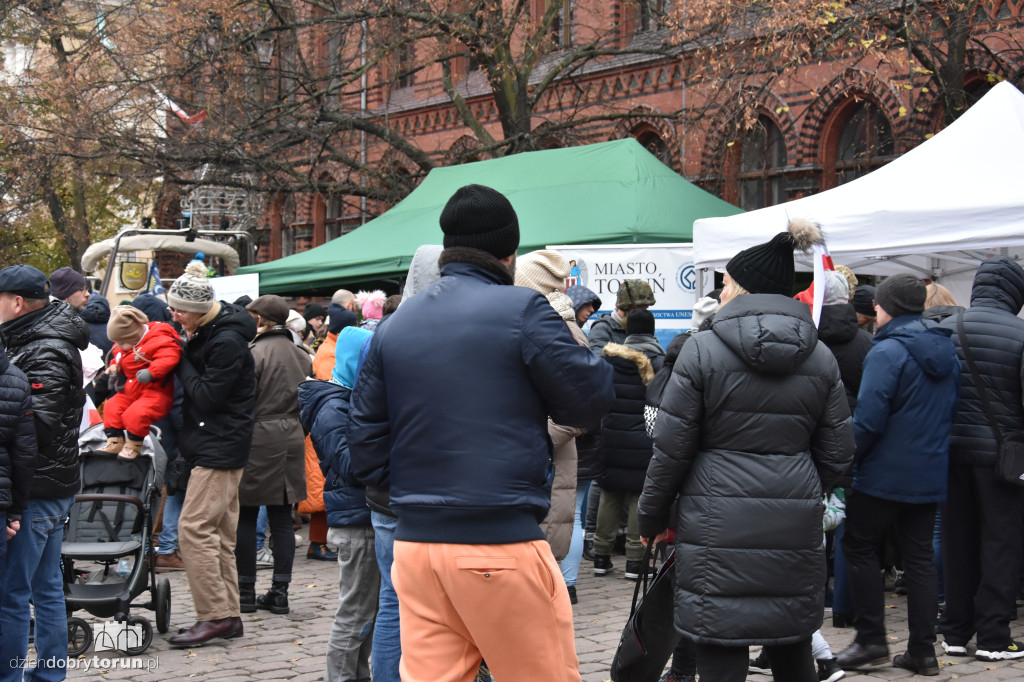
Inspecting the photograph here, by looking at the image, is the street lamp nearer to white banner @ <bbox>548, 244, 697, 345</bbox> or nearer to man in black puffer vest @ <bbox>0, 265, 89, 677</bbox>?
white banner @ <bbox>548, 244, 697, 345</bbox>

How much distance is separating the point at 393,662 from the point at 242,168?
14.4 metres

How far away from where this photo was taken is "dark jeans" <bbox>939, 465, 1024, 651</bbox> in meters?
5.79

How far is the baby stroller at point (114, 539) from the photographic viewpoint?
590 centimetres

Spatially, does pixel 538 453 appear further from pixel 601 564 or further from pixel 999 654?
pixel 601 564

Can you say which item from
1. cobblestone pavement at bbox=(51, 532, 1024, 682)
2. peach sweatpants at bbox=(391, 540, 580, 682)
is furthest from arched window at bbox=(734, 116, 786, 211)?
peach sweatpants at bbox=(391, 540, 580, 682)

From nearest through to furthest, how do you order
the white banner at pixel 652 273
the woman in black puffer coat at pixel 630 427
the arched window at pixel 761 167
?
the woman in black puffer coat at pixel 630 427 < the white banner at pixel 652 273 < the arched window at pixel 761 167

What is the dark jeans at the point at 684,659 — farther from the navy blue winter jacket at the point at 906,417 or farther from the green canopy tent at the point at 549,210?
the green canopy tent at the point at 549,210

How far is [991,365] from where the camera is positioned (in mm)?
5805

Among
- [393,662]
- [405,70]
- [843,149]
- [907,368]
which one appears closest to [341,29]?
[405,70]

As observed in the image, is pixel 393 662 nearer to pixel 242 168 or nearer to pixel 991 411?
pixel 991 411

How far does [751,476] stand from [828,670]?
1.78 m

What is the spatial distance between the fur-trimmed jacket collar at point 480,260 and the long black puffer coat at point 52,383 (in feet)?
7.74

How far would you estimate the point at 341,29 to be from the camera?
17.2 m

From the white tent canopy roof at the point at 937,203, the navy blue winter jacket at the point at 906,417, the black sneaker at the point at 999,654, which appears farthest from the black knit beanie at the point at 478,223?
the white tent canopy roof at the point at 937,203
